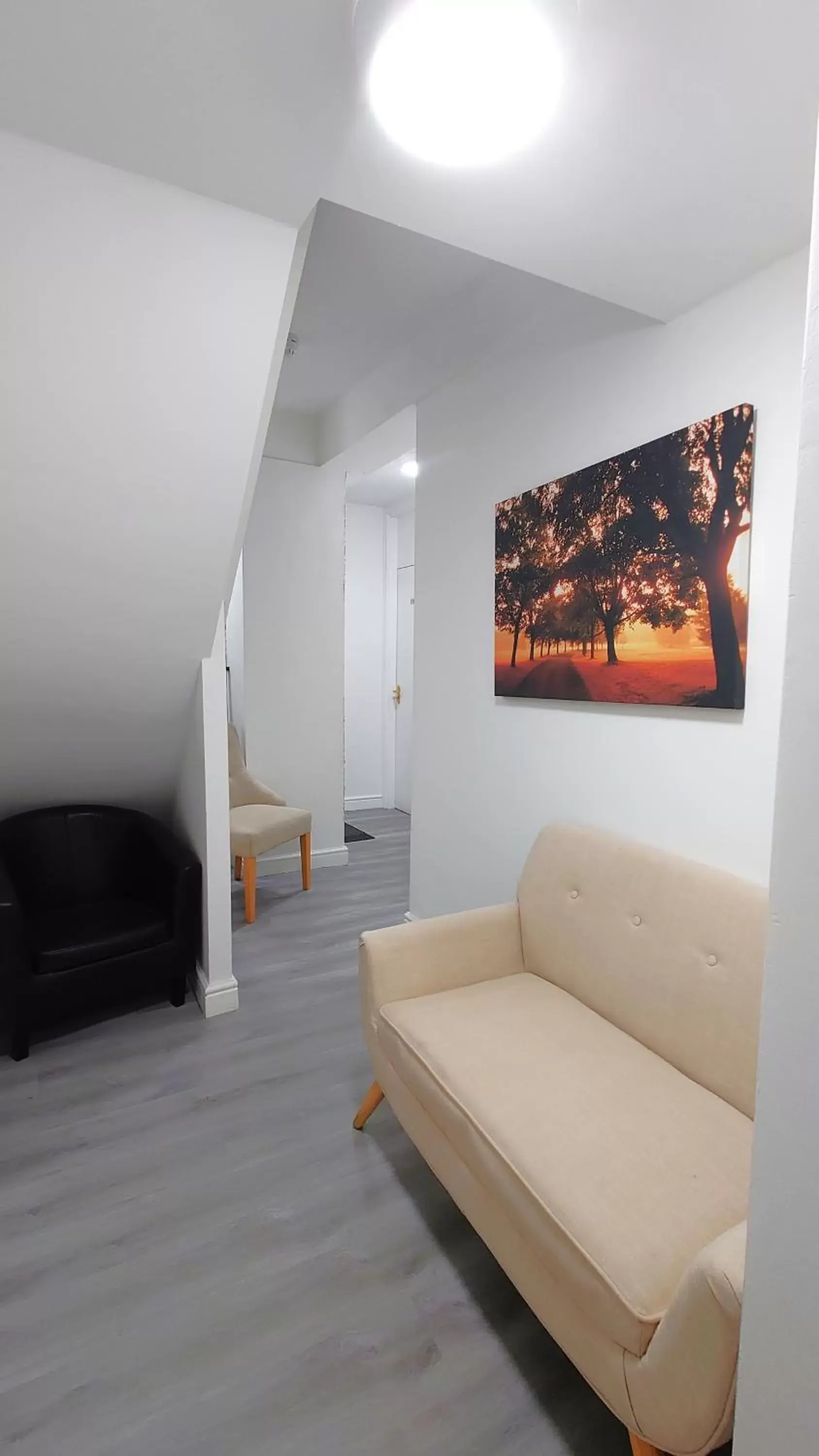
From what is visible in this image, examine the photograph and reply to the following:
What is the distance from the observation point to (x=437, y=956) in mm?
1800

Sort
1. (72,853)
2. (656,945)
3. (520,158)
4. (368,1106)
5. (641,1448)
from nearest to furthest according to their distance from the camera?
1. (641,1448)
2. (520,158)
3. (656,945)
4. (368,1106)
5. (72,853)

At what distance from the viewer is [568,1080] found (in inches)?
53.6

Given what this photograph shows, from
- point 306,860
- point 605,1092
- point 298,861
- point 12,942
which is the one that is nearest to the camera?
point 605,1092

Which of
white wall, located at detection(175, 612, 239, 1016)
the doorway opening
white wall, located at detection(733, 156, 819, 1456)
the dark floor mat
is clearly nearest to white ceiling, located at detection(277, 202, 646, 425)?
white wall, located at detection(175, 612, 239, 1016)

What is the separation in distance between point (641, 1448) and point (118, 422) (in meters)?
2.24

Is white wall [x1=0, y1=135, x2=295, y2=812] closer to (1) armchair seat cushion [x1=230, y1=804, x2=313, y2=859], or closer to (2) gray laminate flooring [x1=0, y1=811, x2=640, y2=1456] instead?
(1) armchair seat cushion [x1=230, y1=804, x2=313, y2=859]

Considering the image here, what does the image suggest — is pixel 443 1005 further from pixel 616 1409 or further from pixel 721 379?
pixel 721 379

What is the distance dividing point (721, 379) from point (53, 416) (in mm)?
1600

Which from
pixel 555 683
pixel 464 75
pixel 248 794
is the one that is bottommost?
pixel 248 794

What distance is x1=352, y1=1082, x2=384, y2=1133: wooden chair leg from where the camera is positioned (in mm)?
1798

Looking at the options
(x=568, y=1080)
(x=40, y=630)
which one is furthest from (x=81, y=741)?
(x=568, y=1080)

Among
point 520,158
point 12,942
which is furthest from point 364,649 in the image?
point 520,158

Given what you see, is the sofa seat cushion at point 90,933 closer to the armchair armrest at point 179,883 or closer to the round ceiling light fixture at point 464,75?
the armchair armrest at point 179,883

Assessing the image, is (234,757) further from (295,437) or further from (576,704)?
(576,704)
